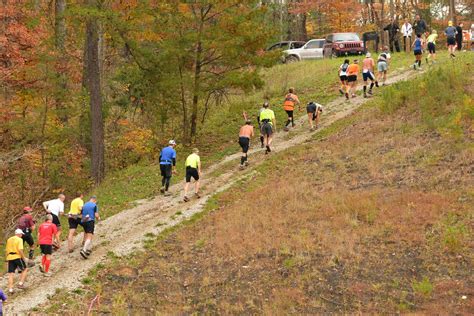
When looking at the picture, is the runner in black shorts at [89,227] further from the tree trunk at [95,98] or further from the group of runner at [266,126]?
the tree trunk at [95,98]

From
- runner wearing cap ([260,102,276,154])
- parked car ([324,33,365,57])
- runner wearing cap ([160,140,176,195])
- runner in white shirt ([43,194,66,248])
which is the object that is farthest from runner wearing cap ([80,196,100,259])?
parked car ([324,33,365,57])

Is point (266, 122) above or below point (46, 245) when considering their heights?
above

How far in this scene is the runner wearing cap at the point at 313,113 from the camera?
21.8 meters

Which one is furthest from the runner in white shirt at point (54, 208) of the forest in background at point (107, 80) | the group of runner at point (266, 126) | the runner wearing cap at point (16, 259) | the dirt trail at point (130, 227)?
the group of runner at point (266, 126)

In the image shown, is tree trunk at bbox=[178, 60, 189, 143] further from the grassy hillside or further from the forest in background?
the grassy hillside

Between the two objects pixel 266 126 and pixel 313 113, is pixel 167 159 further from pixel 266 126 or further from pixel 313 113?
pixel 313 113

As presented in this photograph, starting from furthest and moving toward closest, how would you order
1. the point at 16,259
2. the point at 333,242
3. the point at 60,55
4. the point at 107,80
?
1. the point at 107,80
2. the point at 60,55
3. the point at 333,242
4. the point at 16,259

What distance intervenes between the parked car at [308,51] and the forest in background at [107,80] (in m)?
13.1

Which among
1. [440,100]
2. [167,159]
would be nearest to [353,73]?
[440,100]

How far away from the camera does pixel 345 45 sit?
35.9 m

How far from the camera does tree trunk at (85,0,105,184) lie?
70.4 ft

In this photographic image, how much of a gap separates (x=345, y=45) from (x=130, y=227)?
2437 cm

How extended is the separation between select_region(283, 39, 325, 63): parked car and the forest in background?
1312 centimetres

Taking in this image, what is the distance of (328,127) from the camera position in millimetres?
22031
